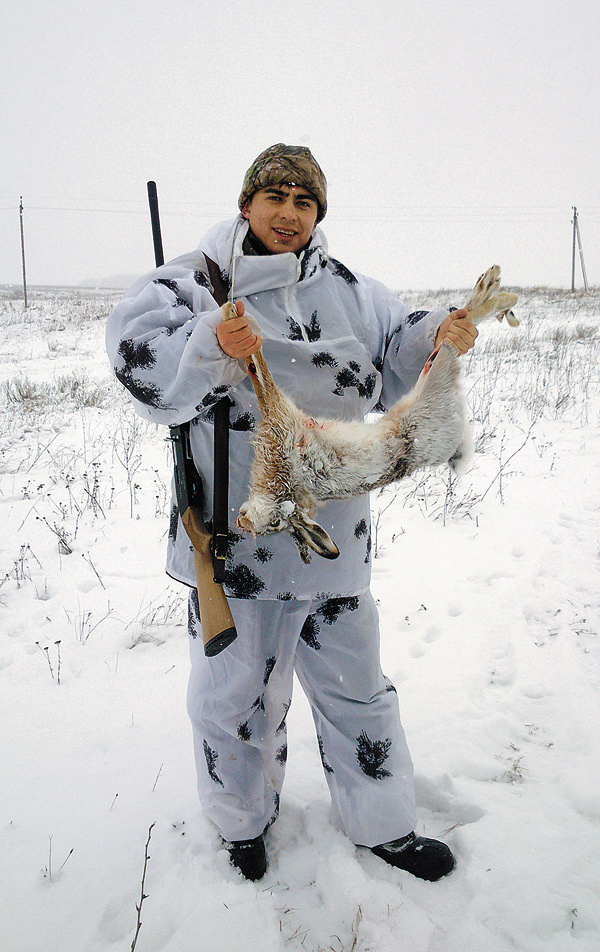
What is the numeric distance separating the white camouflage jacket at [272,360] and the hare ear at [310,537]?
0.23m

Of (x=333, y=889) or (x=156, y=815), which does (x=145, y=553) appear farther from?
(x=333, y=889)

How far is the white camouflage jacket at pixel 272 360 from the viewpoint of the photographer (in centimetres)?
138

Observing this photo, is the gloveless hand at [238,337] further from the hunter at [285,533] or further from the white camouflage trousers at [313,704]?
the white camouflage trousers at [313,704]

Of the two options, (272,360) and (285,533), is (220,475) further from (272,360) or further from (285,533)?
(272,360)

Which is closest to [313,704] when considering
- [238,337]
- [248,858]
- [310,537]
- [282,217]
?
[248,858]

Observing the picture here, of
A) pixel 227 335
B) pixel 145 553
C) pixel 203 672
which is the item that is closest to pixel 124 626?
pixel 145 553

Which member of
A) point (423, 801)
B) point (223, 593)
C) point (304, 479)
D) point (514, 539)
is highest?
point (304, 479)

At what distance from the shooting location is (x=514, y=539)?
3863 millimetres

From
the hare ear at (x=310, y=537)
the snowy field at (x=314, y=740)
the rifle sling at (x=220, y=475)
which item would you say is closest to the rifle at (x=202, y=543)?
the rifle sling at (x=220, y=475)

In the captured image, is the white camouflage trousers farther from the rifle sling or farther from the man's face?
the man's face

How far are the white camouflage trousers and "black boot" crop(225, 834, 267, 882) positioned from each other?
0.04 meters

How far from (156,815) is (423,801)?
42.7 inches

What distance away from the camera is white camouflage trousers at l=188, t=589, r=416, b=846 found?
172cm

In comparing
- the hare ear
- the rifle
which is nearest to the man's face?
the rifle
